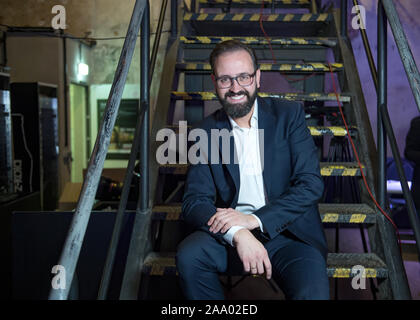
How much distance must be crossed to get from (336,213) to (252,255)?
2.46 ft

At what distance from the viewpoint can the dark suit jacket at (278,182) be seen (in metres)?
1.68

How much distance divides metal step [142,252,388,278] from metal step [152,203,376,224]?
0.17 meters

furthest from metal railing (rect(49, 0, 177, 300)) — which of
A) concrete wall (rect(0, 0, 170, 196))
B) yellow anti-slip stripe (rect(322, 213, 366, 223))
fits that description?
concrete wall (rect(0, 0, 170, 196))

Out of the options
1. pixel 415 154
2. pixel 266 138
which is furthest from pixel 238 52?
pixel 415 154

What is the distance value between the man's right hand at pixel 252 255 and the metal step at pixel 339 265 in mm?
466

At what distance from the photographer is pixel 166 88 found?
8.66 feet

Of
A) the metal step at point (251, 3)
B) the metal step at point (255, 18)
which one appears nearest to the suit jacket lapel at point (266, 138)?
the metal step at point (255, 18)

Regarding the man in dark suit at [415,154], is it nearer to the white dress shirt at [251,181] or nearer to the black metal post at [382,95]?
the black metal post at [382,95]

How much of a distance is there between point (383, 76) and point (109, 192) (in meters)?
2.42

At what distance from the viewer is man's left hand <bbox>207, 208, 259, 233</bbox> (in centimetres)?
159

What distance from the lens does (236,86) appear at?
1769mm

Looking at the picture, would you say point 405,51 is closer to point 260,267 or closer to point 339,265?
point 339,265
